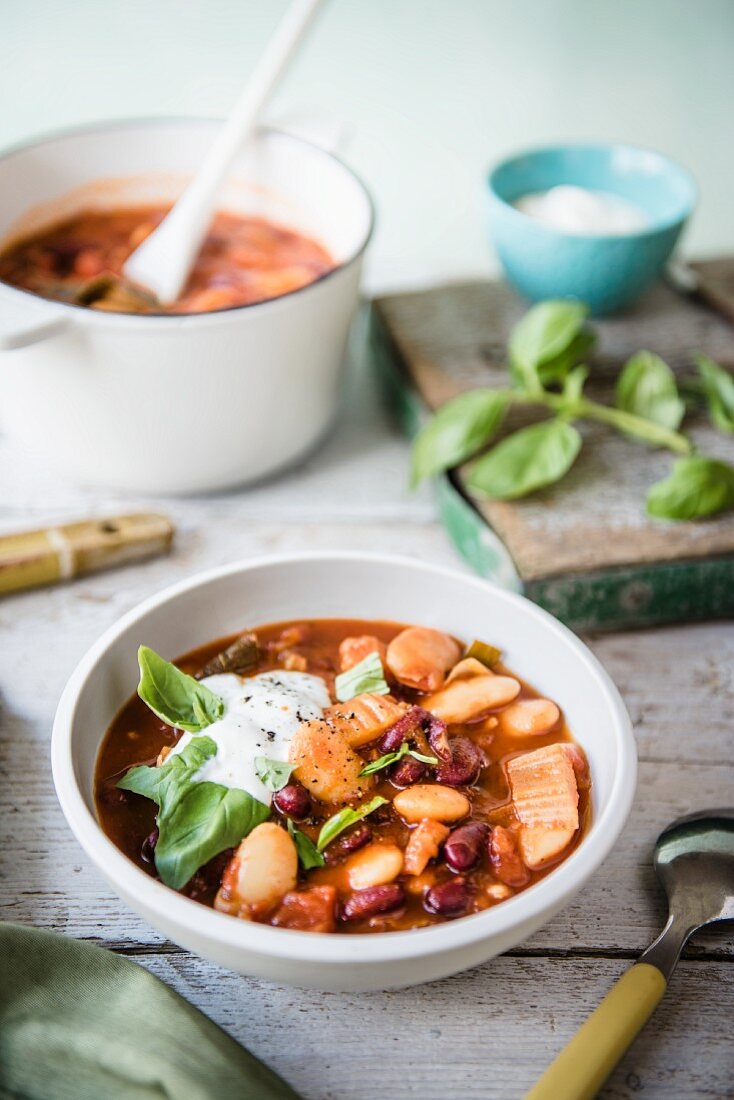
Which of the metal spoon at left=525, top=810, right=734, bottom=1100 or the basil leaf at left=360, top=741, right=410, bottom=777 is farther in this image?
the basil leaf at left=360, top=741, right=410, bottom=777

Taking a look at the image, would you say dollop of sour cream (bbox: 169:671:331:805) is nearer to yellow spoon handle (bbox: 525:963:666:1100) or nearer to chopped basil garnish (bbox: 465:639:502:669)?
chopped basil garnish (bbox: 465:639:502:669)

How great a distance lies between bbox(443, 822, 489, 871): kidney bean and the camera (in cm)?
114

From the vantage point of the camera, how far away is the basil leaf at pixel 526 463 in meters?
1.74

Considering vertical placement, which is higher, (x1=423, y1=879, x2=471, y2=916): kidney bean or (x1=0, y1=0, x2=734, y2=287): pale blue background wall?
(x1=0, y1=0, x2=734, y2=287): pale blue background wall

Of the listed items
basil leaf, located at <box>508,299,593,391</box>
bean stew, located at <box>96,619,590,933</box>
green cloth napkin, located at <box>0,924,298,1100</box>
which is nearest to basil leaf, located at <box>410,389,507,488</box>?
basil leaf, located at <box>508,299,593,391</box>

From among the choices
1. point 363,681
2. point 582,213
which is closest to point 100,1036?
point 363,681

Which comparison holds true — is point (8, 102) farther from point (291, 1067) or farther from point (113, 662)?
point (291, 1067)

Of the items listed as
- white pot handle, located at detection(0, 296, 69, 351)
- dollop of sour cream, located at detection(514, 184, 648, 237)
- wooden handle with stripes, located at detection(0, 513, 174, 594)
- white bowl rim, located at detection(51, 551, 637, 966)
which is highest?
white pot handle, located at detection(0, 296, 69, 351)

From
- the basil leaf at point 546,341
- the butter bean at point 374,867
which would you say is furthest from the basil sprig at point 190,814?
the basil leaf at point 546,341

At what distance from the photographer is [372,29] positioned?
290 centimetres

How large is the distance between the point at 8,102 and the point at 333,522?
181 cm

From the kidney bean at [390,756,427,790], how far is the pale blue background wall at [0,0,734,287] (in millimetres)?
1698

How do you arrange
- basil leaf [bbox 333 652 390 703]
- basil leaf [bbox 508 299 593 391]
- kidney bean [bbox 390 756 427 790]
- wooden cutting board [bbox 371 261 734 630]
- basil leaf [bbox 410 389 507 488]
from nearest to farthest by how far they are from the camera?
kidney bean [bbox 390 756 427 790], basil leaf [bbox 333 652 390 703], wooden cutting board [bbox 371 261 734 630], basil leaf [bbox 410 389 507 488], basil leaf [bbox 508 299 593 391]

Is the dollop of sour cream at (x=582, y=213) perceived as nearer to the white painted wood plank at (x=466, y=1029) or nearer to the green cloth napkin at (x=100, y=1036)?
the white painted wood plank at (x=466, y=1029)
